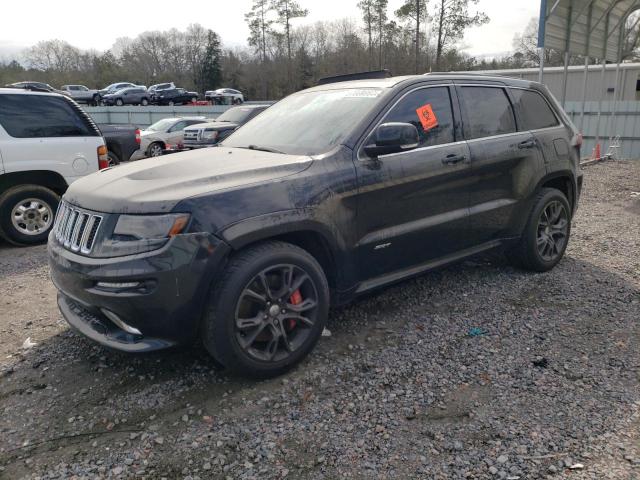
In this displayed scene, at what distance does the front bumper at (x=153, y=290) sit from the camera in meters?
2.76

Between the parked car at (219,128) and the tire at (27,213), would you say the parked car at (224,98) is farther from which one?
the tire at (27,213)

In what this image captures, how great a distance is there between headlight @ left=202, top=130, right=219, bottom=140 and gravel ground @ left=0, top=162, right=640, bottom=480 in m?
9.79

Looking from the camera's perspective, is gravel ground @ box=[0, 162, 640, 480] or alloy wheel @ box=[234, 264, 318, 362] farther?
alloy wheel @ box=[234, 264, 318, 362]

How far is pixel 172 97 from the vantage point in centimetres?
4494

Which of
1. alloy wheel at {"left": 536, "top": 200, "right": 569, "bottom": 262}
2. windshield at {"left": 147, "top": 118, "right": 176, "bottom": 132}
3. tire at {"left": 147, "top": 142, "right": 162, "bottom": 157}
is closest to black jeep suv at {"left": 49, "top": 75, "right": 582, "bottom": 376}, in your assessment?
alloy wheel at {"left": 536, "top": 200, "right": 569, "bottom": 262}

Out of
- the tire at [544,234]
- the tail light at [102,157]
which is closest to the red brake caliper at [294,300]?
the tire at [544,234]

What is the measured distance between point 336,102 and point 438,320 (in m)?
1.86

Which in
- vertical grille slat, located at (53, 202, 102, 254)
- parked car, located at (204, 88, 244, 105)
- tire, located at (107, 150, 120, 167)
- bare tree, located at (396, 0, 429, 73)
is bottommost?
tire, located at (107, 150, 120, 167)

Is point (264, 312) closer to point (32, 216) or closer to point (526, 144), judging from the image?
point (526, 144)

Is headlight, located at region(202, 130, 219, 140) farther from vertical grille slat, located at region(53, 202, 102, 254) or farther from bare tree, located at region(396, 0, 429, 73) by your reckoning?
bare tree, located at region(396, 0, 429, 73)

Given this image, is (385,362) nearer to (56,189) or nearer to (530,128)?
(530,128)

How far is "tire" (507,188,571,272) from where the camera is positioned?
4.76 meters

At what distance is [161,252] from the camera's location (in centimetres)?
275

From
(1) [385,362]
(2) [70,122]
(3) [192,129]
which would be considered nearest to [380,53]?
(3) [192,129]
